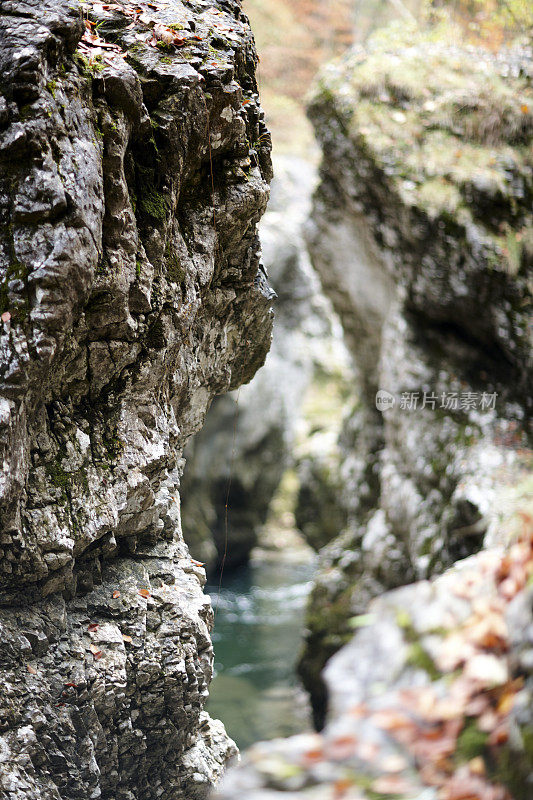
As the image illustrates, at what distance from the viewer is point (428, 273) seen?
968cm

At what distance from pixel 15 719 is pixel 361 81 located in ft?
34.8

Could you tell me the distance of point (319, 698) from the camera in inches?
433

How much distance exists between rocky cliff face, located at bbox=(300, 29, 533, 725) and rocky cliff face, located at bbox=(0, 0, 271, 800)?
3.97 meters

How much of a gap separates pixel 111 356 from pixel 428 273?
19.9 feet

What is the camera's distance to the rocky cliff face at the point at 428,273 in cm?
883

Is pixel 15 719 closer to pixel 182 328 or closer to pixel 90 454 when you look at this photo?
pixel 90 454

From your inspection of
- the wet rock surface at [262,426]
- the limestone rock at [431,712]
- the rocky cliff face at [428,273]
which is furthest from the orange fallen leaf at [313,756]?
the wet rock surface at [262,426]

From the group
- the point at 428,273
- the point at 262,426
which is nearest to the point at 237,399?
the point at 428,273

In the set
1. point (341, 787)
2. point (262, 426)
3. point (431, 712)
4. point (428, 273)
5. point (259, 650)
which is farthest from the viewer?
point (262, 426)

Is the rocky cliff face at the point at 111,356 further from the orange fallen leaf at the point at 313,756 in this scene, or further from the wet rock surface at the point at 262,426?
the wet rock surface at the point at 262,426

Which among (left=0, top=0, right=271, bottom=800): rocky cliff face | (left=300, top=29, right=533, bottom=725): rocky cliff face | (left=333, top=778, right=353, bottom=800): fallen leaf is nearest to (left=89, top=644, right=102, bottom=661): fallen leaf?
(left=0, top=0, right=271, bottom=800): rocky cliff face

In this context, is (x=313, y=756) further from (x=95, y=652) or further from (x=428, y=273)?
(x=428, y=273)

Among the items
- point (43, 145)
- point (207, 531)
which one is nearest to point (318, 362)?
point (207, 531)

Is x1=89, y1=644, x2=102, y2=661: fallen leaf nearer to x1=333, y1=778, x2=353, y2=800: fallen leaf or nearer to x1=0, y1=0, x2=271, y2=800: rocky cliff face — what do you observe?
x1=0, y1=0, x2=271, y2=800: rocky cliff face
